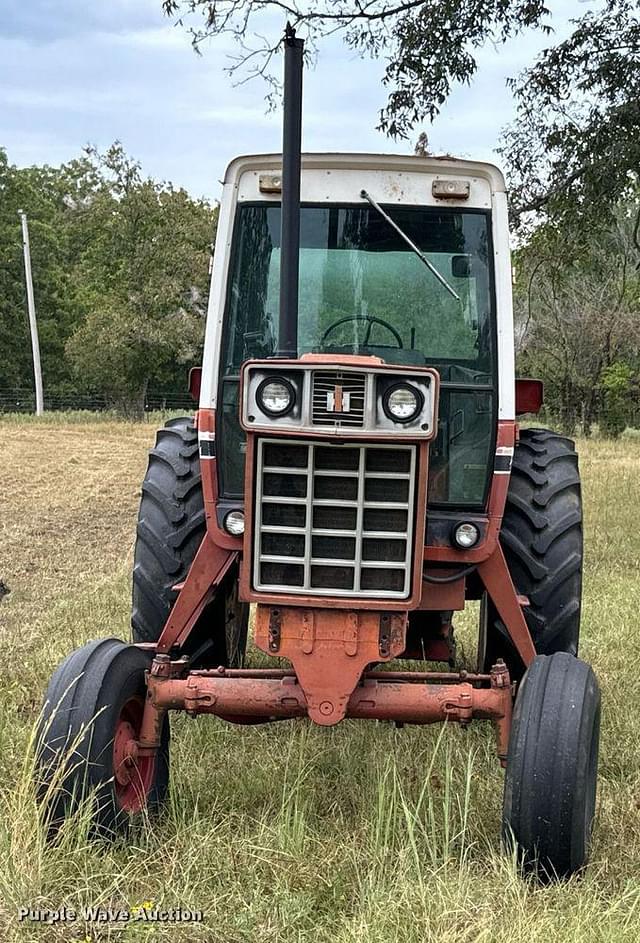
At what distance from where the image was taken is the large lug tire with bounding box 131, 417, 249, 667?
4438mm

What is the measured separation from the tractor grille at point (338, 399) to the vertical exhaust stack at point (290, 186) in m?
0.25

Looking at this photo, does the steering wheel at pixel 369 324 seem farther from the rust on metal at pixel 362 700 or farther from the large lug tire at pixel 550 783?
the large lug tire at pixel 550 783

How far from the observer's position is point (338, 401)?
3230 millimetres

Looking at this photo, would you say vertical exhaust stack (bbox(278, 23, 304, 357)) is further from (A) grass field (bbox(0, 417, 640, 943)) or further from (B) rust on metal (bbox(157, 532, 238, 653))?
(A) grass field (bbox(0, 417, 640, 943))

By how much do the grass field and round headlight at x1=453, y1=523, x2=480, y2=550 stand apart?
Answer: 759 mm

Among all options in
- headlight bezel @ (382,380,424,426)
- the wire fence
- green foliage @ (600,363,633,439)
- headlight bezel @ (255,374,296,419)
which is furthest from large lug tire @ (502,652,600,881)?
the wire fence

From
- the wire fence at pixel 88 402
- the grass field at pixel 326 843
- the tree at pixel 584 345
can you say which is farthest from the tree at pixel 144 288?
the grass field at pixel 326 843

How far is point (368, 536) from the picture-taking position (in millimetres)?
3391

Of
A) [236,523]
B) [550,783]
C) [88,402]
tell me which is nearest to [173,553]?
[236,523]

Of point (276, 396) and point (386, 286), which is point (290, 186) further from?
point (386, 286)

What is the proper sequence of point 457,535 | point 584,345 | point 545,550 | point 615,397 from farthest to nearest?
point 615,397
point 584,345
point 545,550
point 457,535

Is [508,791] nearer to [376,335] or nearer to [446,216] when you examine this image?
[376,335]

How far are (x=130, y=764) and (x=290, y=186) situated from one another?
2029mm

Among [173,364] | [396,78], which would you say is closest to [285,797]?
[396,78]
